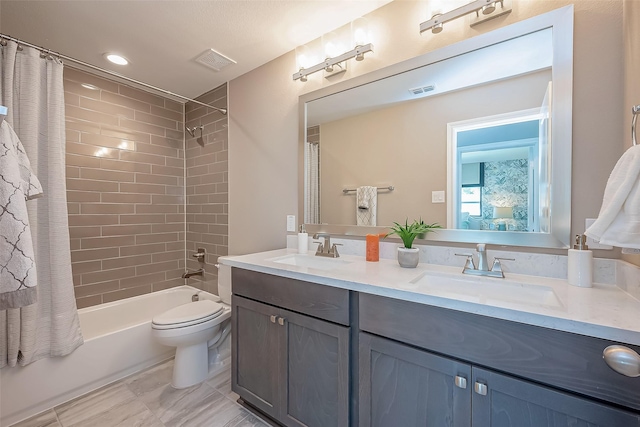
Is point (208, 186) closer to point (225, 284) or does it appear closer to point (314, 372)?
point (225, 284)

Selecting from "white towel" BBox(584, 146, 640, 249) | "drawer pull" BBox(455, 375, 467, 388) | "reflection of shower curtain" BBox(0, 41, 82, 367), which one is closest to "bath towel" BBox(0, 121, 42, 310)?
"reflection of shower curtain" BBox(0, 41, 82, 367)

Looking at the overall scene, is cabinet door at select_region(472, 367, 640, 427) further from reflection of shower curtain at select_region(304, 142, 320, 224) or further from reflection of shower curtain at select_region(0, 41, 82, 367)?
reflection of shower curtain at select_region(0, 41, 82, 367)

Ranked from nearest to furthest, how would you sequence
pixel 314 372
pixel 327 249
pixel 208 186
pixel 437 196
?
pixel 314 372 < pixel 437 196 < pixel 327 249 < pixel 208 186

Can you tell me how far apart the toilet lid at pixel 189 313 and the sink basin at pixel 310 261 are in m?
0.70

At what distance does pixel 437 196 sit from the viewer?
1.40 meters

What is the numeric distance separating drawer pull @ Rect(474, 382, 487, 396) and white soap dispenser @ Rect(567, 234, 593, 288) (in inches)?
22.4


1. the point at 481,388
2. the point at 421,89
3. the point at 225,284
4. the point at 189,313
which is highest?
the point at 421,89

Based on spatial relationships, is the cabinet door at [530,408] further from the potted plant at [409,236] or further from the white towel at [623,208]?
the potted plant at [409,236]

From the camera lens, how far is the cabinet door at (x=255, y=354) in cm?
134

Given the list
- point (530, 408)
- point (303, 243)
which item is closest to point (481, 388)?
point (530, 408)

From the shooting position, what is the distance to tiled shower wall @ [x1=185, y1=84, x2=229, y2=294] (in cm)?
252

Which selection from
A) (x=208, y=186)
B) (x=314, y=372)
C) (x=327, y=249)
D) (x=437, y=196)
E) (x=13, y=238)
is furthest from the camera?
(x=208, y=186)

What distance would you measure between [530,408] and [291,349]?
911mm

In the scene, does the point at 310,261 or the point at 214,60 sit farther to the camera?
the point at 214,60
